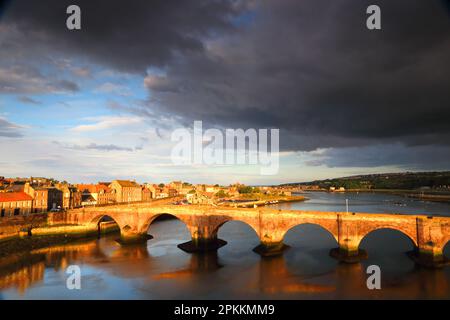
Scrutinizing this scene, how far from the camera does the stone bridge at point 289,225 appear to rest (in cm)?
2502

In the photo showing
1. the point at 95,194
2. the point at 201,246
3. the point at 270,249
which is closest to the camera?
the point at 270,249

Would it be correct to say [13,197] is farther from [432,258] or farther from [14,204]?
[432,258]

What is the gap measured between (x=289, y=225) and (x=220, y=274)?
874 cm

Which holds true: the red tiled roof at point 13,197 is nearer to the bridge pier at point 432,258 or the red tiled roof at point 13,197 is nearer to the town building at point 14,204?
the town building at point 14,204

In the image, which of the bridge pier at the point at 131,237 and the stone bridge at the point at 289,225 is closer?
the stone bridge at the point at 289,225

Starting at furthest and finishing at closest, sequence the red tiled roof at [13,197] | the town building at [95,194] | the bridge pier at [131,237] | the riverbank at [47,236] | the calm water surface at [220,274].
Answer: the town building at [95,194] → the red tiled roof at [13,197] → the bridge pier at [131,237] → the riverbank at [47,236] → the calm water surface at [220,274]

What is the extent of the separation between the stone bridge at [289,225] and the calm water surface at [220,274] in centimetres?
128

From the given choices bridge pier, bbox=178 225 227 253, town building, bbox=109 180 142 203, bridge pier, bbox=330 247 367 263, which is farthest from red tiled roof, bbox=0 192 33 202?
bridge pier, bbox=330 247 367 263

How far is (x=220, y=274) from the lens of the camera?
26.2m

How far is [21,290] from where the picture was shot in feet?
75.5

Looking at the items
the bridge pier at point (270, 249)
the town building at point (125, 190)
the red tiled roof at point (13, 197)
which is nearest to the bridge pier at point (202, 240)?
the bridge pier at point (270, 249)

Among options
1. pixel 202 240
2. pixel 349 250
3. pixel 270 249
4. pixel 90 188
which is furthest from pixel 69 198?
pixel 349 250

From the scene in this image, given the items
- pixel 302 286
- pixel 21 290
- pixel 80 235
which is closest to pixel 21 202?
pixel 80 235
